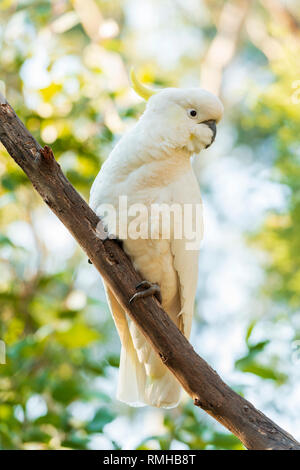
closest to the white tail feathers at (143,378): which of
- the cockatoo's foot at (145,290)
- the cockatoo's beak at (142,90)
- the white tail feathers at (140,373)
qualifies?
the white tail feathers at (140,373)

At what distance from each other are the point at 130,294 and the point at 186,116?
815 millimetres

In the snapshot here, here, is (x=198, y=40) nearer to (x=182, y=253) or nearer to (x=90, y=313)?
(x=90, y=313)

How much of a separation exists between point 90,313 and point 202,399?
2.63 meters

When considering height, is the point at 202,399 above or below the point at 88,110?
below

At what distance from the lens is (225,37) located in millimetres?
4246

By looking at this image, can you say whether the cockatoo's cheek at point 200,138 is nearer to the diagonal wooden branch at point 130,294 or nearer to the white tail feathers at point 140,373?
the diagonal wooden branch at point 130,294

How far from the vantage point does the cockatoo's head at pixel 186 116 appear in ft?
6.82

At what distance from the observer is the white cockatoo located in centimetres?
202

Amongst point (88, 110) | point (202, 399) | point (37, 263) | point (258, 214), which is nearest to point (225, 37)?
point (258, 214)

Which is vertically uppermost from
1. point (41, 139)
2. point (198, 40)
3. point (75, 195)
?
point (198, 40)

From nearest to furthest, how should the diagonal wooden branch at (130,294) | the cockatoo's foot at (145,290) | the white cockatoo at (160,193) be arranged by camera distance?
the diagonal wooden branch at (130,294), the cockatoo's foot at (145,290), the white cockatoo at (160,193)

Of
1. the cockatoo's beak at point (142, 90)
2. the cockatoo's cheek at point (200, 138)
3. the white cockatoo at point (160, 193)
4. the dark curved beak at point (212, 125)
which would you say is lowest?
the white cockatoo at point (160, 193)

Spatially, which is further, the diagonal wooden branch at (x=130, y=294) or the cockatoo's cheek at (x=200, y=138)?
the cockatoo's cheek at (x=200, y=138)
